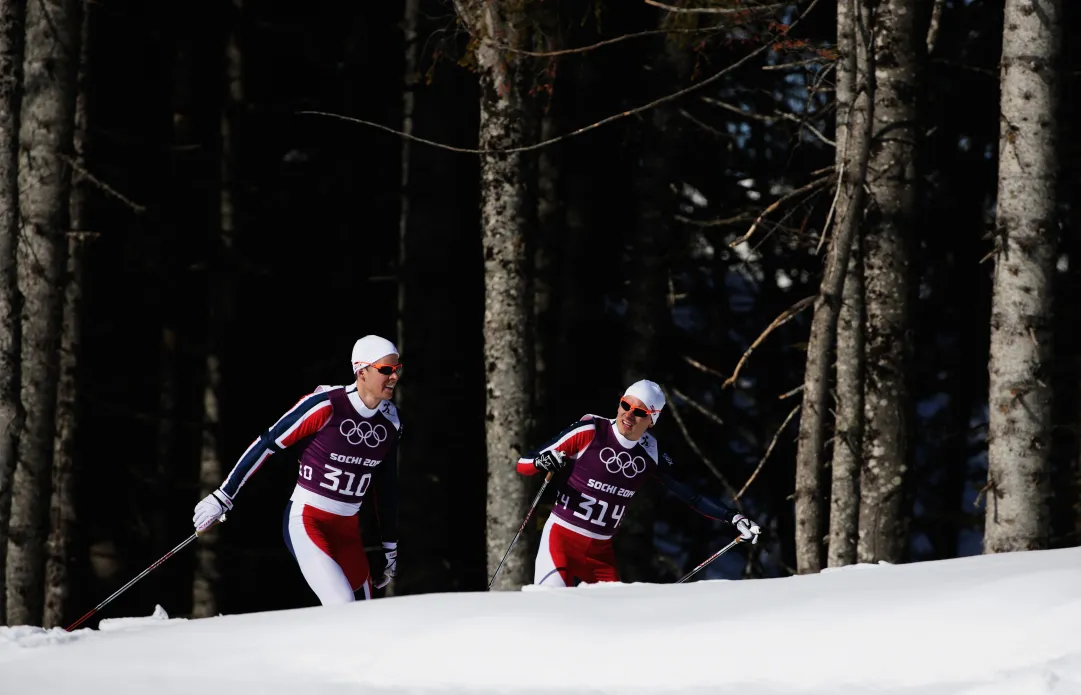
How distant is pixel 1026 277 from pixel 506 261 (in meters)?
3.81

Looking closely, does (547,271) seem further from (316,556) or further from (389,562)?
(316,556)

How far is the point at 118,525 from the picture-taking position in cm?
1711

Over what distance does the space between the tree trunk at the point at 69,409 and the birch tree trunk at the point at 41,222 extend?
8.36 feet

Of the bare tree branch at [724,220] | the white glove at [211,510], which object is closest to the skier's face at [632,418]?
the white glove at [211,510]

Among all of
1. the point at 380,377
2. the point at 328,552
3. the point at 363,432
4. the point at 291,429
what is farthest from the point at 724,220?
the point at 328,552

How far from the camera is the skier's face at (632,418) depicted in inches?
364

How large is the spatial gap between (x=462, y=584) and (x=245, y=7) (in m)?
6.98

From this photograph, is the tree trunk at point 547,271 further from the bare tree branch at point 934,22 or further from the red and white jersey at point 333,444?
the red and white jersey at point 333,444

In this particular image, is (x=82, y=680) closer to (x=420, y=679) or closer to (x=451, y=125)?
(x=420, y=679)

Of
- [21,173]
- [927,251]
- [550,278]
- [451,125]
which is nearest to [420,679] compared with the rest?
[21,173]

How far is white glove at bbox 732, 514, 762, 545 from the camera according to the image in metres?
9.33

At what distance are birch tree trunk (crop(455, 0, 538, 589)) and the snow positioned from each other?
4.44 m

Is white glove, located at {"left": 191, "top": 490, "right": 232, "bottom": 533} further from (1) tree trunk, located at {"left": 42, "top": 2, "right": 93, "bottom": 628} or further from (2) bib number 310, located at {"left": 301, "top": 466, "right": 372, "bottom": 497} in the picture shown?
(1) tree trunk, located at {"left": 42, "top": 2, "right": 93, "bottom": 628}

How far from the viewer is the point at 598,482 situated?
31.3ft
